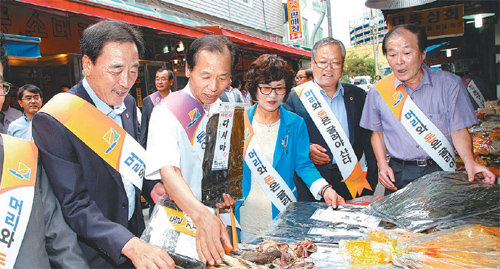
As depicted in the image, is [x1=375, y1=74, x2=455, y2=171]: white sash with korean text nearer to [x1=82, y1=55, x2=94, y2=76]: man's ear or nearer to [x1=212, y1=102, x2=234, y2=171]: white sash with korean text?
[x1=212, y1=102, x2=234, y2=171]: white sash with korean text

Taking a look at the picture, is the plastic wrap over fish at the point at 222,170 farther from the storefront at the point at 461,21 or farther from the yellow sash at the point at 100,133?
the storefront at the point at 461,21

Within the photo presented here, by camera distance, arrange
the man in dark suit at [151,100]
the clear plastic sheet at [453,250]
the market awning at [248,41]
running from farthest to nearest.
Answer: the market awning at [248,41], the man in dark suit at [151,100], the clear plastic sheet at [453,250]

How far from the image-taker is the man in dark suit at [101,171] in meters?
1.38

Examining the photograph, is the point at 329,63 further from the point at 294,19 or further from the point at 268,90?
the point at 294,19

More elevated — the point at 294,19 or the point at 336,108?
Result: the point at 294,19

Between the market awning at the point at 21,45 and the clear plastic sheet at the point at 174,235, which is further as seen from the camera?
the market awning at the point at 21,45

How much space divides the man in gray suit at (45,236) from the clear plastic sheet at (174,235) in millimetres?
298

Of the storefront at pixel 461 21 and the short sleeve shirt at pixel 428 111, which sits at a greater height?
the storefront at pixel 461 21

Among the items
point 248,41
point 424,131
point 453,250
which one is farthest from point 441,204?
point 248,41

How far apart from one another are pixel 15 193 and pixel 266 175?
5.11 feet

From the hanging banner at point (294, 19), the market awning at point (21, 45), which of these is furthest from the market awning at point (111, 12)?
the hanging banner at point (294, 19)

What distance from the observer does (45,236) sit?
1364 millimetres

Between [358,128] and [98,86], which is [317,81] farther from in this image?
[98,86]

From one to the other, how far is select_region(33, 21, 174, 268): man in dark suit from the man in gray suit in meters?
0.04
